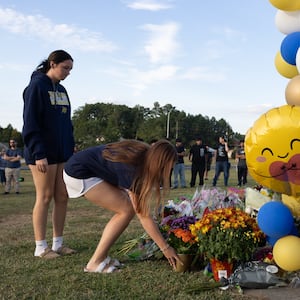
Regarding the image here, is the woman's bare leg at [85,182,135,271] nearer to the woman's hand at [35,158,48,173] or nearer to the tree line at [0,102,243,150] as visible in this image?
the woman's hand at [35,158,48,173]

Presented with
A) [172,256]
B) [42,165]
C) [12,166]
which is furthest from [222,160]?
[172,256]

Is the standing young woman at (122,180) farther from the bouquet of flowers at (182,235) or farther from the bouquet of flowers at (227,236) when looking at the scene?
the bouquet of flowers at (227,236)

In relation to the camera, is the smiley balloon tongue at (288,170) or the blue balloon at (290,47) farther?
the blue balloon at (290,47)

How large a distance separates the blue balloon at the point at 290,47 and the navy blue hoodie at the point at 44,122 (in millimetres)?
2101

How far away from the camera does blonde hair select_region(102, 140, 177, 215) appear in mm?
3229

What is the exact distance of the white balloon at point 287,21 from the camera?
11.0 feet

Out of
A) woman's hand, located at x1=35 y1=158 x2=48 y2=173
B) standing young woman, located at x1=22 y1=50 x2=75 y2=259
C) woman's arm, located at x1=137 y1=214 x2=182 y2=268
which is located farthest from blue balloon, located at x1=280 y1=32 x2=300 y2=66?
woman's hand, located at x1=35 y1=158 x2=48 y2=173

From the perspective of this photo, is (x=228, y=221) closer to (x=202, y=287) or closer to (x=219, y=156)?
(x=202, y=287)

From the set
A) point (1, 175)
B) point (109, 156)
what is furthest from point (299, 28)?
point (1, 175)

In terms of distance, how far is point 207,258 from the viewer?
353 centimetres

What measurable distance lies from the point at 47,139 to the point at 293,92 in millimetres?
2248

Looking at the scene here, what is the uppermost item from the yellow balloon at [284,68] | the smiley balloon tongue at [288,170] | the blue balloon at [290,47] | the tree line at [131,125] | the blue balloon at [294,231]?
the tree line at [131,125]

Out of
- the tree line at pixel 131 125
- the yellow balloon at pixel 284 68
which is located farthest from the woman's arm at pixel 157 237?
the tree line at pixel 131 125

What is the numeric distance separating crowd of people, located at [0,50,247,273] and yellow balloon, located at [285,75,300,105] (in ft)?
2.89
